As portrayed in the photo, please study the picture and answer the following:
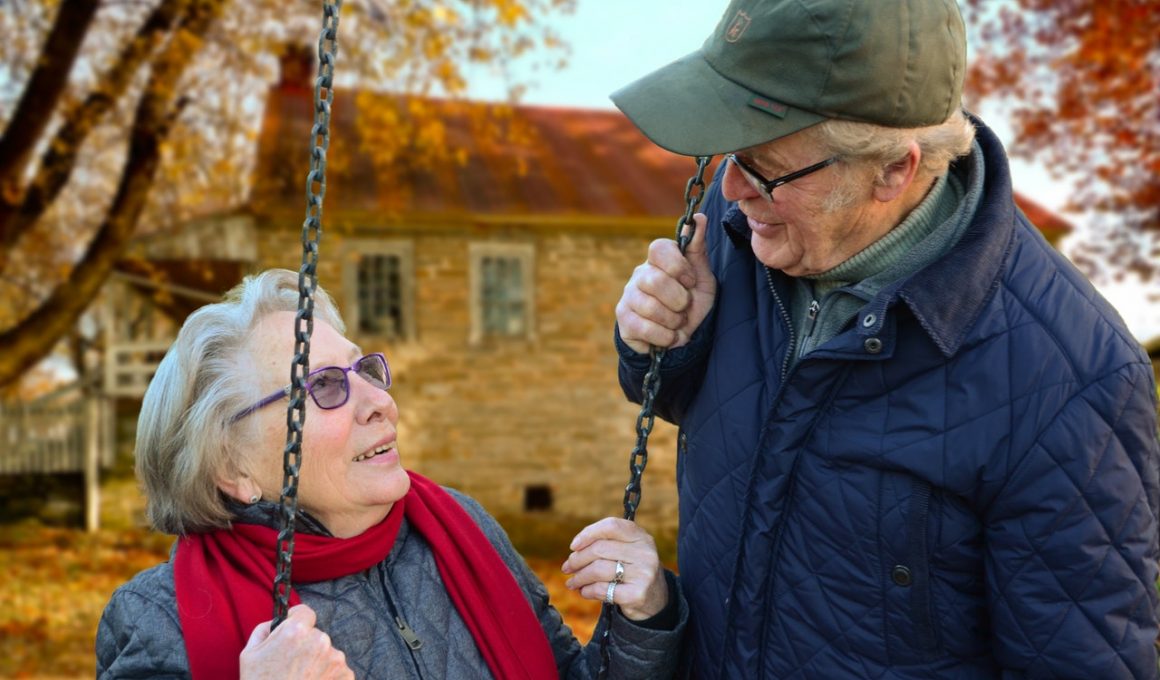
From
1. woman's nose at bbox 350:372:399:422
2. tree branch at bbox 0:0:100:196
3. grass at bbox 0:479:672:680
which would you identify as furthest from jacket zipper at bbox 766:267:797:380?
tree branch at bbox 0:0:100:196

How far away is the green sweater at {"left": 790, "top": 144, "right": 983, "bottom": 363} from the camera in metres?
1.86

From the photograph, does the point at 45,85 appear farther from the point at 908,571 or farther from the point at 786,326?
the point at 908,571

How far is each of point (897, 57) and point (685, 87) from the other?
37 cm

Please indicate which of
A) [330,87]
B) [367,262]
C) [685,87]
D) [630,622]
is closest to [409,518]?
[630,622]

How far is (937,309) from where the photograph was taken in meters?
1.73

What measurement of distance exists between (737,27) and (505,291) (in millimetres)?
13220

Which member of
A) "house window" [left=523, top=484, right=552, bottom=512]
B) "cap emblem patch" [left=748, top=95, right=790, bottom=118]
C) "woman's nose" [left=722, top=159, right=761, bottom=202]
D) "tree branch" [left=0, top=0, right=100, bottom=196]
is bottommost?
"house window" [left=523, top=484, right=552, bottom=512]

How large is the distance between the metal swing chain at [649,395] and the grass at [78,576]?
25.2 feet

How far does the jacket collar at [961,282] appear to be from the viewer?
173cm

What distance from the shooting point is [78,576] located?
40.7 ft

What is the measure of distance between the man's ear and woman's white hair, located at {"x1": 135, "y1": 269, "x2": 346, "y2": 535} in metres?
1.31

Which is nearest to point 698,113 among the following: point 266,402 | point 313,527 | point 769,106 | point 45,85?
point 769,106

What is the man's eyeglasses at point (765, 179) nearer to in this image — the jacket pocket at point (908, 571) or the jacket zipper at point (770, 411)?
the jacket zipper at point (770, 411)

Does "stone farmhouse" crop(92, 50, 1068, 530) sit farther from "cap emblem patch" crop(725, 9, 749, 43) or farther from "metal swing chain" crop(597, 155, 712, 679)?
"cap emblem patch" crop(725, 9, 749, 43)
